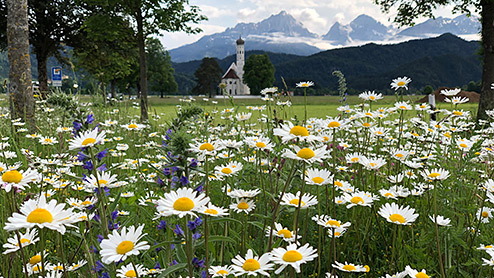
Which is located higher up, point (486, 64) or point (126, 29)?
point (126, 29)

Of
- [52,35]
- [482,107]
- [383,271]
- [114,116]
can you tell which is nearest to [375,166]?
[383,271]

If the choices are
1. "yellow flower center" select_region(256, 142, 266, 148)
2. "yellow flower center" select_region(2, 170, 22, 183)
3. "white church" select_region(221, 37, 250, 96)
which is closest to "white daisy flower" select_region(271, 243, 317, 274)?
"yellow flower center" select_region(2, 170, 22, 183)

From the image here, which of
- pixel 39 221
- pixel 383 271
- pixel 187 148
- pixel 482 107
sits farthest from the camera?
pixel 482 107

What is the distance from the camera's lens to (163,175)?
188cm

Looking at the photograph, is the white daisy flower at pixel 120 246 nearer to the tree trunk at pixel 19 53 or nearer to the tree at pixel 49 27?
the tree trunk at pixel 19 53

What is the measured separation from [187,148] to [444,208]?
90.9 inches

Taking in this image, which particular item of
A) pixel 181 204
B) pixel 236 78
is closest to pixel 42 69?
pixel 181 204

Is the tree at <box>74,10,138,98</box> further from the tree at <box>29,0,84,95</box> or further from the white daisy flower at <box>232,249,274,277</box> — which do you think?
the white daisy flower at <box>232,249,274,277</box>

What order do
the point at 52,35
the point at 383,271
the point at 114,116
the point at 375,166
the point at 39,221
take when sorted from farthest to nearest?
1. the point at 52,35
2. the point at 114,116
3. the point at 375,166
4. the point at 383,271
5. the point at 39,221

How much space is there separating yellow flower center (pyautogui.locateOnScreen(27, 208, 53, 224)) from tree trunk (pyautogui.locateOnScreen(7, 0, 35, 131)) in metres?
6.21

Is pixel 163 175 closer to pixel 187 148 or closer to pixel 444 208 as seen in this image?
pixel 187 148

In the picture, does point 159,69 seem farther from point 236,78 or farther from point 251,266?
point 251,266

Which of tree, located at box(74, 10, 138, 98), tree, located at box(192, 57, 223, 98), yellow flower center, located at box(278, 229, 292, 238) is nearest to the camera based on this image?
yellow flower center, located at box(278, 229, 292, 238)

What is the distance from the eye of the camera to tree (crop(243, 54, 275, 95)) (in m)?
88.2
